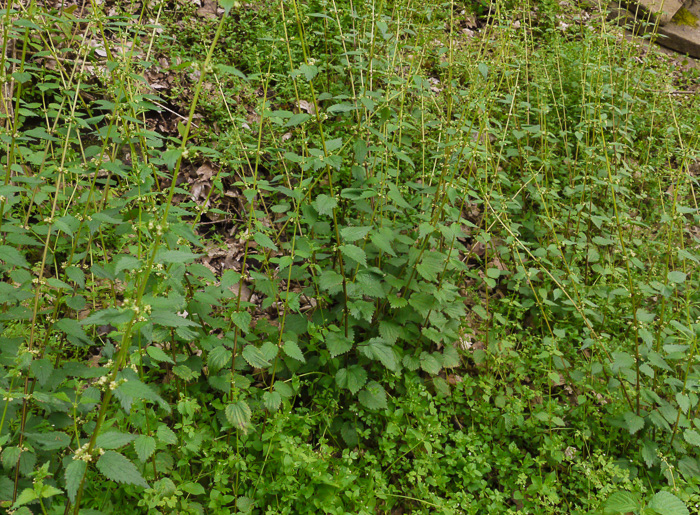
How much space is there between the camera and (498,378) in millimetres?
3375

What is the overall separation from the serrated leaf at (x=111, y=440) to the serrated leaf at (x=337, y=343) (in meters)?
1.22

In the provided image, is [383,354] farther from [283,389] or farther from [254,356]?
[254,356]

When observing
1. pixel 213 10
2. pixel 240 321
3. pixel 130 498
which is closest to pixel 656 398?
pixel 240 321

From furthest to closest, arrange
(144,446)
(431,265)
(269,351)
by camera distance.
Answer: (431,265)
(269,351)
(144,446)

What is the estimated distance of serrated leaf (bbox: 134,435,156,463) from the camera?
75.6 inches

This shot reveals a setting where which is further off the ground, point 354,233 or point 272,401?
point 354,233

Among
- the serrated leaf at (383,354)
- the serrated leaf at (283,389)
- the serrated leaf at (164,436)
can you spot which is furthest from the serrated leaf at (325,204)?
the serrated leaf at (164,436)

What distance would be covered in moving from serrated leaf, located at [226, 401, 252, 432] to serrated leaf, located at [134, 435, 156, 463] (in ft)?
1.43

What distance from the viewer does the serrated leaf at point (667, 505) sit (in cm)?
199

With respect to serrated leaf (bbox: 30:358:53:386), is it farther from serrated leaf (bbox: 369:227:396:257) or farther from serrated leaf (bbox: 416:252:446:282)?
serrated leaf (bbox: 416:252:446:282)

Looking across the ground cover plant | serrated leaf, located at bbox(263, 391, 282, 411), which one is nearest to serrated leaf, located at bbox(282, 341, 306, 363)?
the ground cover plant

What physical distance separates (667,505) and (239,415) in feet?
6.46

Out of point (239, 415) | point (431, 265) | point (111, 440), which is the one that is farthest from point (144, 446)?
point (431, 265)

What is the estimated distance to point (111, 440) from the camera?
1.62 m
